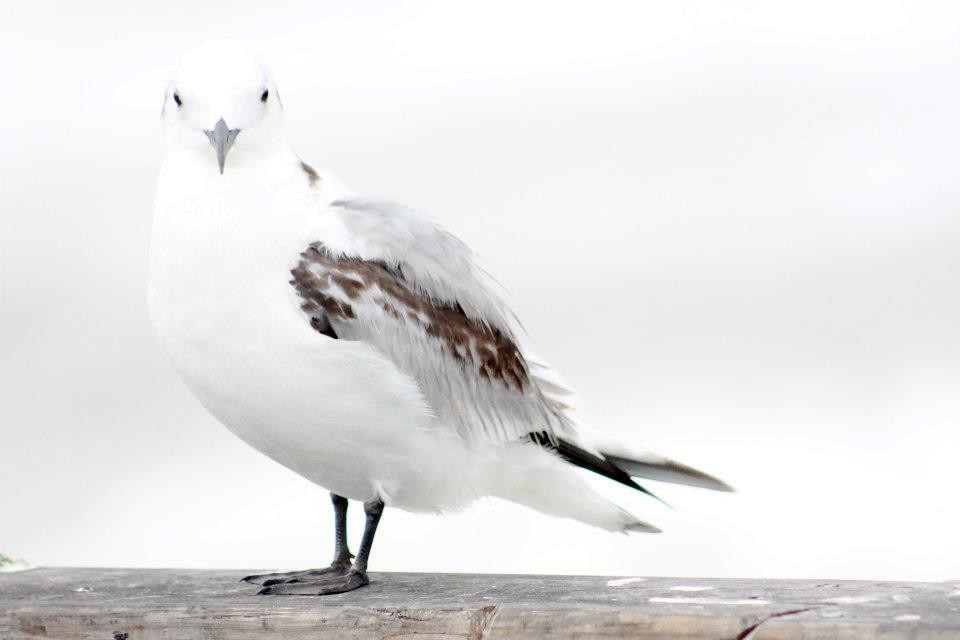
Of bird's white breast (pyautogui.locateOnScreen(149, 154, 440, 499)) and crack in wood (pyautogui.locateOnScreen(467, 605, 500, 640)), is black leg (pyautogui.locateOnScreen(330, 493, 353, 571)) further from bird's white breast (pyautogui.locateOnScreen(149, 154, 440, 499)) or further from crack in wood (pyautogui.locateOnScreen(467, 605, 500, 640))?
crack in wood (pyautogui.locateOnScreen(467, 605, 500, 640))

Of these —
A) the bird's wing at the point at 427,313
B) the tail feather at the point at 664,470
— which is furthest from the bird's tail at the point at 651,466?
the bird's wing at the point at 427,313

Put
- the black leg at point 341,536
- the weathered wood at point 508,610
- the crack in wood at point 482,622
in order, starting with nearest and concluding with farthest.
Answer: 1. the weathered wood at point 508,610
2. the crack in wood at point 482,622
3. the black leg at point 341,536

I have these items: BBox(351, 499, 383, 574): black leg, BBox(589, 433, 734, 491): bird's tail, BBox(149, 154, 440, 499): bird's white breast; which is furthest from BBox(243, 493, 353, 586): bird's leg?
BBox(589, 433, 734, 491): bird's tail

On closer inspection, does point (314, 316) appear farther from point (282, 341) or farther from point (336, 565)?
point (336, 565)

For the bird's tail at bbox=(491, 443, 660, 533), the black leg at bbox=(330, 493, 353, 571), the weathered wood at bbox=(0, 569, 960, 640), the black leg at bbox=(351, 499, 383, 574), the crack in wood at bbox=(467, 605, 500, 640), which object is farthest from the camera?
the bird's tail at bbox=(491, 443, 660, 533)

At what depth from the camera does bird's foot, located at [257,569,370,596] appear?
346 centimetres

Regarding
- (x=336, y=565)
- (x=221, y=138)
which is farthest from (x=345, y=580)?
(x=221, y=138)

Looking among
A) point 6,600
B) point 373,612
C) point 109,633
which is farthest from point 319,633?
point 6,600

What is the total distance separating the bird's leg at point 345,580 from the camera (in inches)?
137

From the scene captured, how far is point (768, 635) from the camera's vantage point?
9.59ft

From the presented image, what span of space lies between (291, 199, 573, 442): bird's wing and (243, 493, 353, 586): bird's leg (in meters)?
0.40

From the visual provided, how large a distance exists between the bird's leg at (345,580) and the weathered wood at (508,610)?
44 mm

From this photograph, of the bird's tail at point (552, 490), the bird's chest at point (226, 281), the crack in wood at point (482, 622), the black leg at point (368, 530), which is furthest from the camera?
the bird's tail at point (552, 490)

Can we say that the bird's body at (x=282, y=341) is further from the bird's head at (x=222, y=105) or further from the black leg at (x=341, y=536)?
the black leg at (x=341, y=536)
